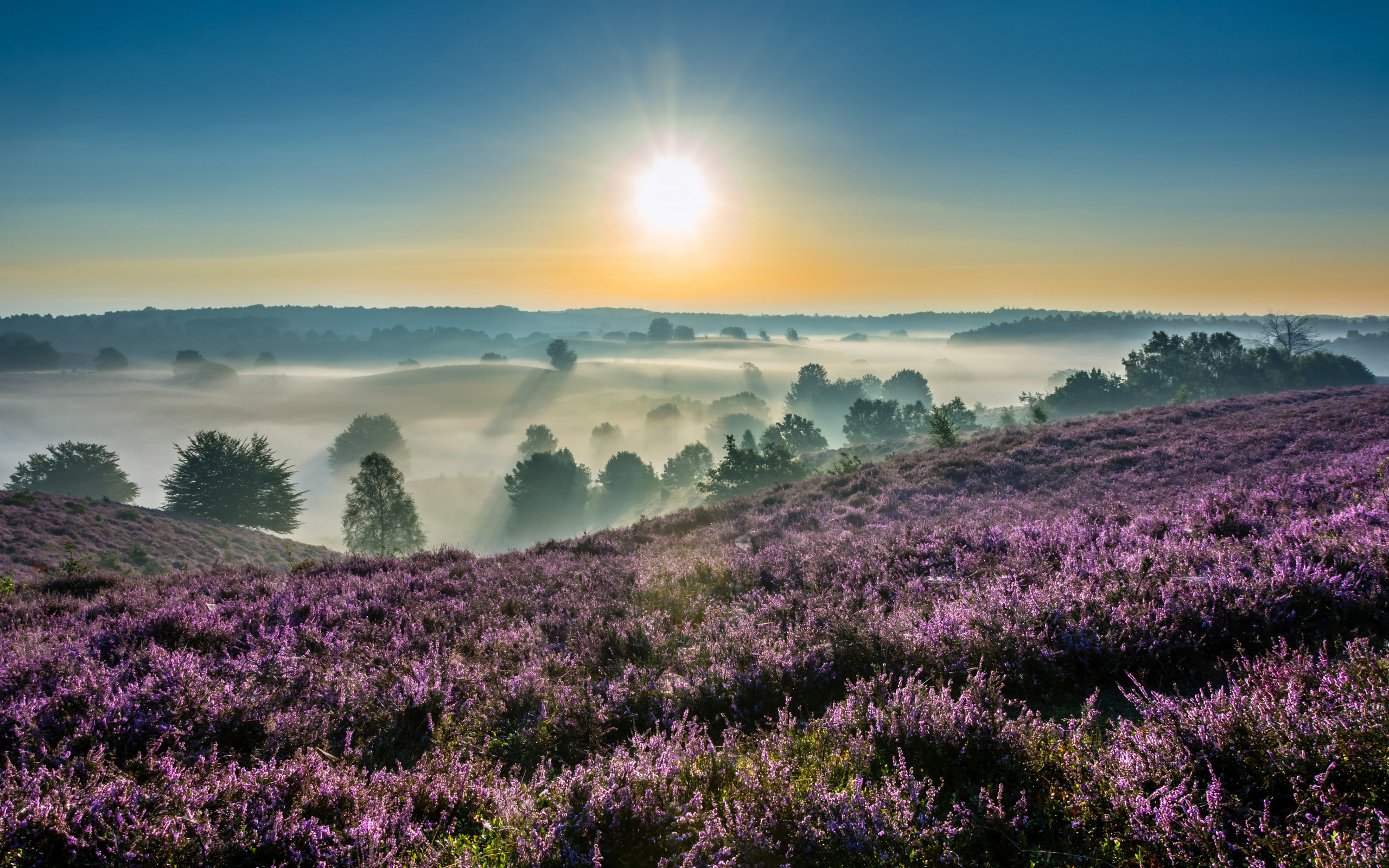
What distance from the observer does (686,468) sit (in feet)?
322

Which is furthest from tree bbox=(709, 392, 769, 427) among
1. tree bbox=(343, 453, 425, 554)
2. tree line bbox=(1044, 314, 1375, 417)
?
tree bbox=(343, 453, 425, 554)

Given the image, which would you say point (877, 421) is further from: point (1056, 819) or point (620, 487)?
point (1056, 819)

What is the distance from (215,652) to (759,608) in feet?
17.1

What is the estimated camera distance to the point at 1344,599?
3707 mm

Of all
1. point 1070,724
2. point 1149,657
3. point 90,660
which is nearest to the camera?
point 1070,724

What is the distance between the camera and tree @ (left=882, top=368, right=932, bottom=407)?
15975 cm

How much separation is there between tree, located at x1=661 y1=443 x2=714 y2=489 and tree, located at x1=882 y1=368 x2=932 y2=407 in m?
84.7

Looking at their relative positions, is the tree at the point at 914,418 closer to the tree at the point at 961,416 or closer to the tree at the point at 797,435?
the tree at the point at 961,416

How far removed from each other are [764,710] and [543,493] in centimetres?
9373

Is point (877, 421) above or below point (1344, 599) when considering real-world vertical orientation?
below

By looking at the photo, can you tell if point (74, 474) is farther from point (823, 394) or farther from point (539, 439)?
point (823, 394)

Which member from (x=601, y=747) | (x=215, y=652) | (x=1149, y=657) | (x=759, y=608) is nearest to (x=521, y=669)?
(x=601, y=747)

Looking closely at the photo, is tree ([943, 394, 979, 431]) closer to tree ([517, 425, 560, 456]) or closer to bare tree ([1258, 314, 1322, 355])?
bare tree ([1258, 314, 1322, 355])

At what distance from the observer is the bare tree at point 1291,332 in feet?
276
